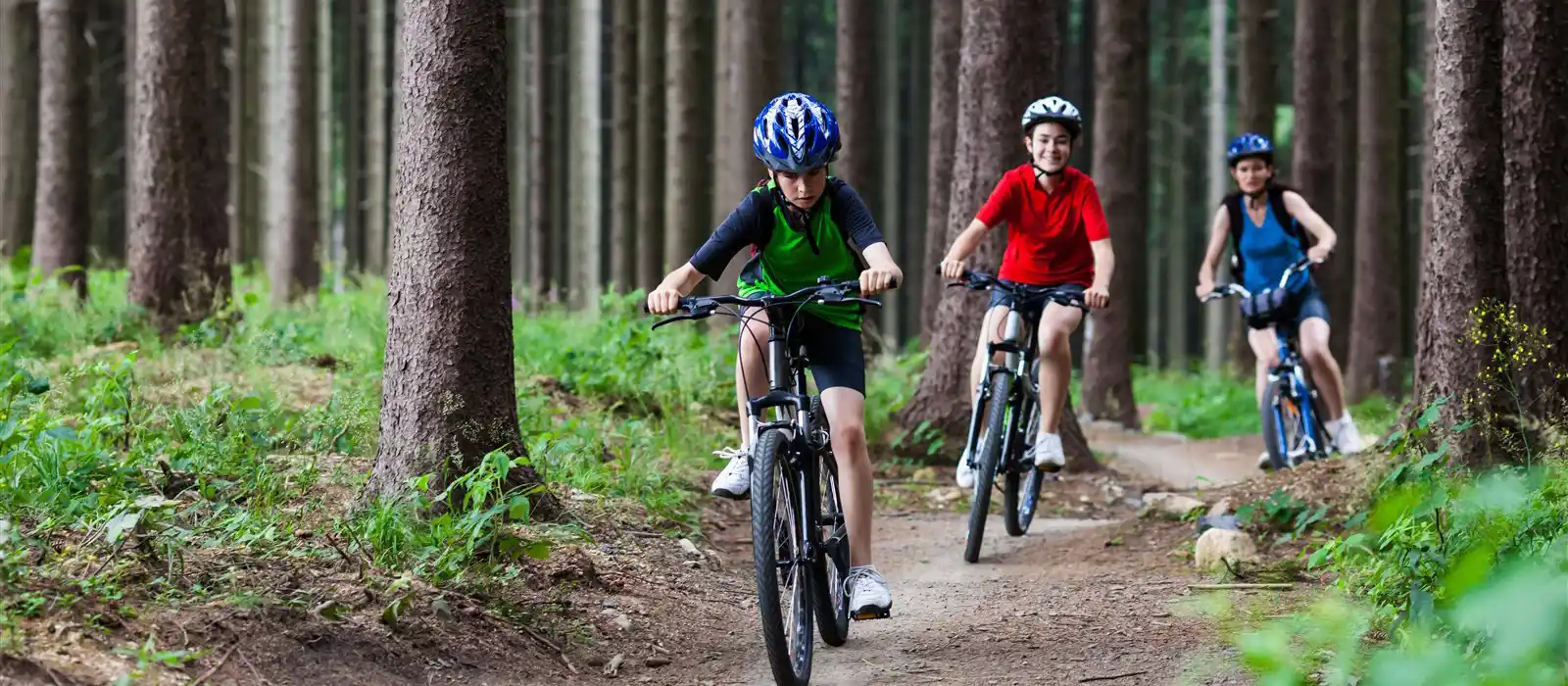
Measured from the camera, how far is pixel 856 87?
17.0m

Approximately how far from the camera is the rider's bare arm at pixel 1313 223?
29.5 feet

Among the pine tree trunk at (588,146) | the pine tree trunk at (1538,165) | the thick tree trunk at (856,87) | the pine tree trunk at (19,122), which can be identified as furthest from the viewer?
the pine tree trunk at (588,146)

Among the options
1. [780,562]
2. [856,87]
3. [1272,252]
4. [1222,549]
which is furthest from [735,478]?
[856,87]

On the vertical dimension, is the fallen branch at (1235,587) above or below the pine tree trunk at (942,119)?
below

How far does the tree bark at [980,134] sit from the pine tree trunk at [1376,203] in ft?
26.1

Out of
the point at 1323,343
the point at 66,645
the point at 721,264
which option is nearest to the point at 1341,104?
the point at 1323,343

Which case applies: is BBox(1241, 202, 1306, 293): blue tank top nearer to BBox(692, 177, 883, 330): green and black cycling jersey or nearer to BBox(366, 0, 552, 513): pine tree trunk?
BBox(692, 177, 883, 330): green and black cycling jersey

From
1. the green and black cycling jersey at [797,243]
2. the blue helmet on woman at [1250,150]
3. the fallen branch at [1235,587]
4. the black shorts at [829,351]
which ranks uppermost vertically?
the blue helmet on woman at [1250,150]

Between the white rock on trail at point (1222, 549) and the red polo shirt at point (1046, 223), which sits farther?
the red polo shirt at point (1046, 223)

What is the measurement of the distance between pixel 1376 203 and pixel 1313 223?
869 cm

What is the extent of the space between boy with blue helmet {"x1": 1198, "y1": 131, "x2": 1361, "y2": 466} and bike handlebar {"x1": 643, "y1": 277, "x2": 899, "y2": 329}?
4818mm

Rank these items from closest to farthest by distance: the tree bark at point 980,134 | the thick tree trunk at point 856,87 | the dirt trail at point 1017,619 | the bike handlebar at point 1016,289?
the dirt trail at point 1017,619
the bike handlebar at point 1016,289
the tree bark at point 980,134
the thick tree trunk at point 856,87

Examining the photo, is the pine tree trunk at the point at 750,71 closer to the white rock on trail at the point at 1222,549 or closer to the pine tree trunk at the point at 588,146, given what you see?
the pine tree trunk at the point at 588,146

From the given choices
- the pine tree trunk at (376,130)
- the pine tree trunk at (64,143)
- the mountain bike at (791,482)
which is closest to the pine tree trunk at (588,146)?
the pine tree trunk at (376,130)
